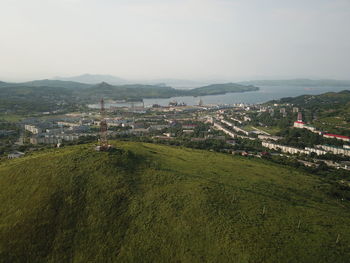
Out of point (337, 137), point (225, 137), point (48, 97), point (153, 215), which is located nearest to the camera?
point (153, 215)

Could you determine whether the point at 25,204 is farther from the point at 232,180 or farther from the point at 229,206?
the point at 232,180

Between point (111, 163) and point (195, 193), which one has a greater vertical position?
point (111, 163)

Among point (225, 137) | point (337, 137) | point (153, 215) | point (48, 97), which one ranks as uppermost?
point (48, 97)

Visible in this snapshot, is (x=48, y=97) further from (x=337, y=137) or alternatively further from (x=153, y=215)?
(x=153, y=215)

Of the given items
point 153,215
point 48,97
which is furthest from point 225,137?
point 48,97

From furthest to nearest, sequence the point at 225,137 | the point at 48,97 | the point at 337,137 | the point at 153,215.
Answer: the point at 48,97
the point at 225,137
the point at 337,137
the point at 153,215

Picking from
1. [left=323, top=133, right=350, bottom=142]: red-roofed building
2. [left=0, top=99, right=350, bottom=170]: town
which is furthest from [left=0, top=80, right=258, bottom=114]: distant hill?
[left=323, top=133, right=350, bottom=142]: red-roofed building

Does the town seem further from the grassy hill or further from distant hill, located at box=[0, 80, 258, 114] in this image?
distant hill, located at box=[0, 80, 258, 114]

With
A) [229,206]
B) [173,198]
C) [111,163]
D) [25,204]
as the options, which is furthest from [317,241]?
[25,204]
